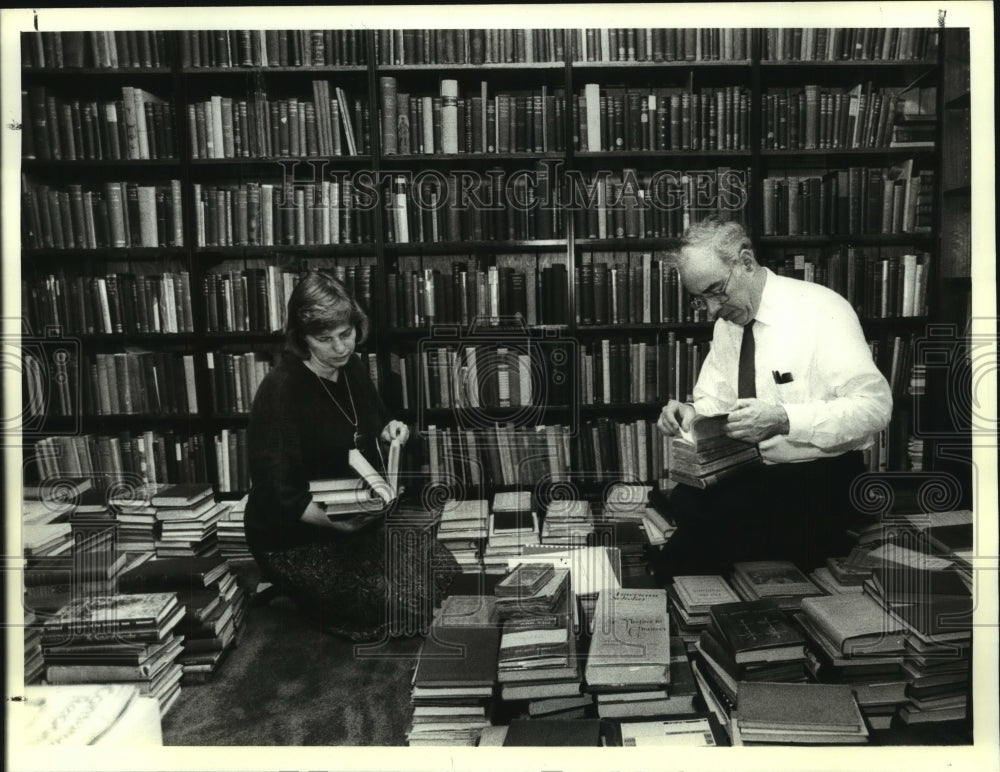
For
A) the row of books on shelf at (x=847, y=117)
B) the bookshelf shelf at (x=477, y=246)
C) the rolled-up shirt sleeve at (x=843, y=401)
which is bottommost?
the rolled-up shirt sleeve at (x=843, y=401)

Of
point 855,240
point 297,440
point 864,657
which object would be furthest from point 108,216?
point 864,657

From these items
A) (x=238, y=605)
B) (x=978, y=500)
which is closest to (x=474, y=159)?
(x=238, y=605)

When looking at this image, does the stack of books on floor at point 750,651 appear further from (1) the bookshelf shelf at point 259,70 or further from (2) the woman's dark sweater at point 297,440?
(1) the bookshelf shelf at point 259,70

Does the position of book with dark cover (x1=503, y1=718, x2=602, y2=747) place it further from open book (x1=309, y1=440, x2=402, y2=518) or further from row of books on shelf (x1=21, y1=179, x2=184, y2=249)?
row of books on shelf (x1=21, y1=179, x2=184, y2=249)

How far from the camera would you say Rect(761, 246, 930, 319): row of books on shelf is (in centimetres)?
184

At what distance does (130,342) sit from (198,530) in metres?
0.59

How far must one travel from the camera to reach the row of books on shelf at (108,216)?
178 centimetres

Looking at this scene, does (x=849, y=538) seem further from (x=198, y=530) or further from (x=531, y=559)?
(x=198, y=530)

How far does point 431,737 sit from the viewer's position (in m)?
1.55

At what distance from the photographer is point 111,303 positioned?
190 cm

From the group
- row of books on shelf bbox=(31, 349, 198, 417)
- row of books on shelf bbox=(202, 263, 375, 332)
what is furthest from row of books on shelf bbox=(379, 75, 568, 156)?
row of books on shelf bbox=(31, 349, 198, 417)

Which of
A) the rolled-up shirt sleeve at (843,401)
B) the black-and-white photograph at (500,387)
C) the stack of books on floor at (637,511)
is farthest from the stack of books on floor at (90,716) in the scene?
the rolled-up shirt sleeve at (843,401)

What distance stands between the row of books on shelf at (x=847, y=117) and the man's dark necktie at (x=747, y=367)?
0.58 meters

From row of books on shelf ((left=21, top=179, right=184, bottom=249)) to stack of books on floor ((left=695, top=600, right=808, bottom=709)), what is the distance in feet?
6.00
